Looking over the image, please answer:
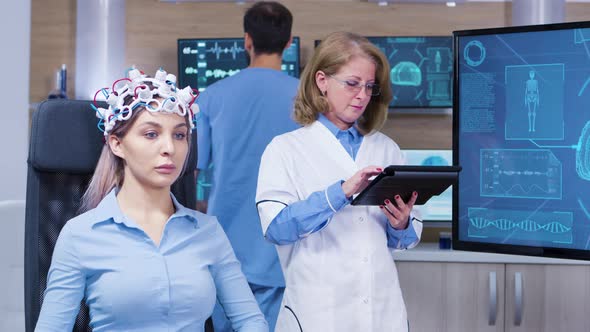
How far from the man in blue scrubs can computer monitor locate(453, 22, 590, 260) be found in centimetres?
58

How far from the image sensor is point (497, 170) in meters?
2.67

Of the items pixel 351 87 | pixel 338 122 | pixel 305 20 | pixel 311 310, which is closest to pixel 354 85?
pixel 351 87

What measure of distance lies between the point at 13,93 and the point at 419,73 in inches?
86.0

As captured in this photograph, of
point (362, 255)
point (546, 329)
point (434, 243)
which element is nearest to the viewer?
point (362, 255)

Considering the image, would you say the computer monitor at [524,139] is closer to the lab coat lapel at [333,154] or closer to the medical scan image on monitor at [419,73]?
the lab coat lapel at [333,154]

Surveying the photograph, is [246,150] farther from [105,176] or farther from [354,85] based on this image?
[105,176]

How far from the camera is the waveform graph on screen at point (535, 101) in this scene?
2572 mm

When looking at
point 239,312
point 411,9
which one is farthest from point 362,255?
point 411,9

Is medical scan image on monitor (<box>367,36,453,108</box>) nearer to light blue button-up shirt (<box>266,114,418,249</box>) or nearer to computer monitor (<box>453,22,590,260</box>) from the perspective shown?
computer monitor (<box>453,22,590,260</box>)

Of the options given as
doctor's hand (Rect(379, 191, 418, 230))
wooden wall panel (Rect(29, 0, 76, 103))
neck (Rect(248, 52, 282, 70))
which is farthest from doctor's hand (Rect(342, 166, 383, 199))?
wooden wall panel (Rect(29, 0, 76, 103))

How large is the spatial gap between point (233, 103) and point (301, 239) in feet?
2.67

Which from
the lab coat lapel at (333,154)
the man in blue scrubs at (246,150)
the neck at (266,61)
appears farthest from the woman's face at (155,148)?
the neck at (266,61)

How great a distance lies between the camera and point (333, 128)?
2256 mm

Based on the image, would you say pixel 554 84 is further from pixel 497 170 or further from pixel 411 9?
pixel 411 9
